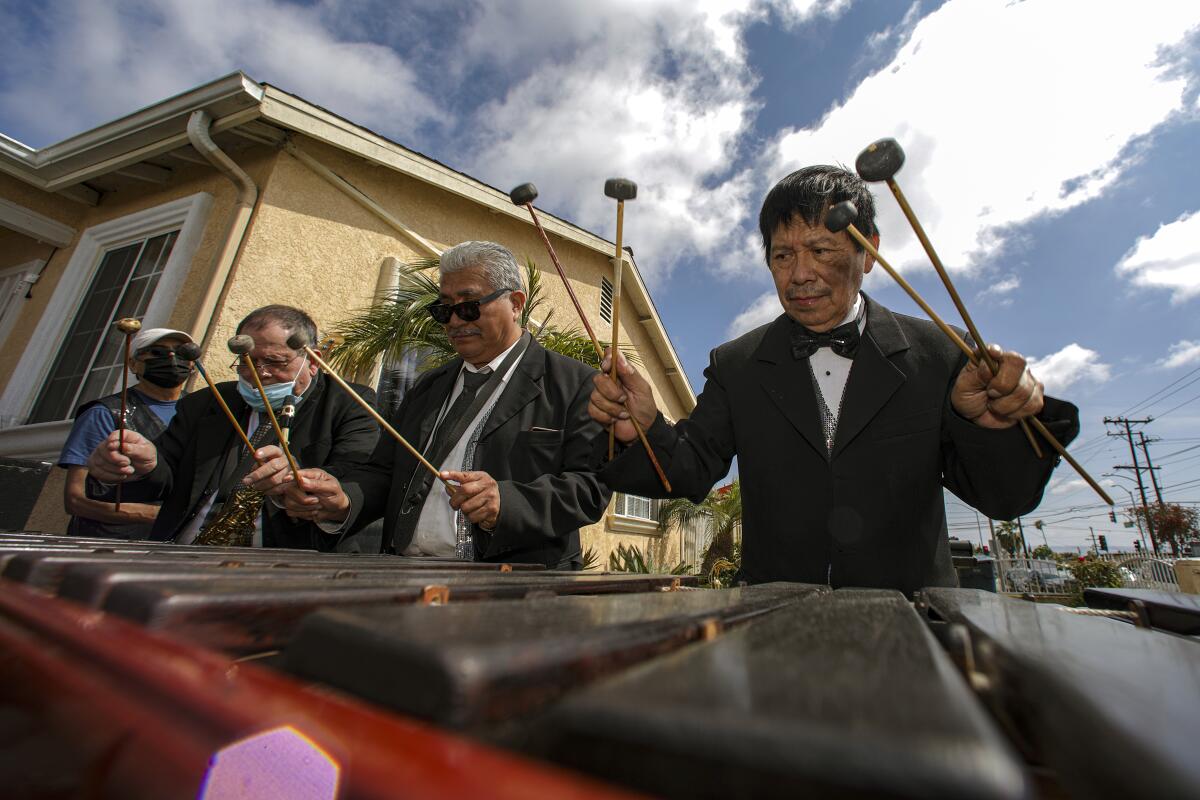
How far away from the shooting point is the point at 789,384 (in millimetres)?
2084

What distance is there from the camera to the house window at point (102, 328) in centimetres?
605

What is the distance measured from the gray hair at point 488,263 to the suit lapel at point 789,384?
1.32m

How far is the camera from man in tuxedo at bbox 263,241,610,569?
211 centimetres

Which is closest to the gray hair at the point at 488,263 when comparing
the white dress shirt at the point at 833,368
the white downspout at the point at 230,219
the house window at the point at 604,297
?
the white dress shirt at the point at 833,368

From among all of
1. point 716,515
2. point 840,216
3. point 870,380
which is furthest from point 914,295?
point 716,515

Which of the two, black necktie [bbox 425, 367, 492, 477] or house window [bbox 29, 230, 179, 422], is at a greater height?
house window [bbox 29, 230, 179, 422]

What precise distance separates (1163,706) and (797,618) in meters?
0.33

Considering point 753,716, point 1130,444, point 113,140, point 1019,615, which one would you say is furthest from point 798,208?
point 1130,444

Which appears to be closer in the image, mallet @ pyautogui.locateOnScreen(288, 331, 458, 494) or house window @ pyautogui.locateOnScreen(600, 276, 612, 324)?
mallet @ pyautogui.locateOnScreen(288, 331, 458, 494)

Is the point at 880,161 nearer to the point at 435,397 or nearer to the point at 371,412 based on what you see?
the point at 371,412

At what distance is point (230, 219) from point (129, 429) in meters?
3.30

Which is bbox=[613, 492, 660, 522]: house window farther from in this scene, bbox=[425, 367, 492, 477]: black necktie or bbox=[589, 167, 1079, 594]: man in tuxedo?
bbox=[589, 167, 1079, 594]: man in tuxedo

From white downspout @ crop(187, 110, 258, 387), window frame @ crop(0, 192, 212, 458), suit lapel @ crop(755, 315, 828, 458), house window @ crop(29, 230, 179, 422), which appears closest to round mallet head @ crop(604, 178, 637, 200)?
suit lapel @ crop(755, 315, 828, 458)

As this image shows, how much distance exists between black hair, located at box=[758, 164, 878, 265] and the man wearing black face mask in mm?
3074
